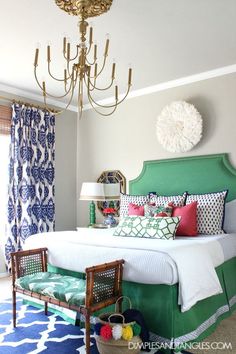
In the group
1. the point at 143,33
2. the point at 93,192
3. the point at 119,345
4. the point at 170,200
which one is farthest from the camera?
the point at 93,192

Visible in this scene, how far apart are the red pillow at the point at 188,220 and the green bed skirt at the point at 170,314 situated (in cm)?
71

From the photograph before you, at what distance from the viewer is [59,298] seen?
2.32 meters

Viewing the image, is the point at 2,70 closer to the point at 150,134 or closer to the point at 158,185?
the point at 150,134

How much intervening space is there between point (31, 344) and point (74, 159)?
11.0 feet

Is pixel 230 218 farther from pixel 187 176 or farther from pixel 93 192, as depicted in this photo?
pixel 93 192

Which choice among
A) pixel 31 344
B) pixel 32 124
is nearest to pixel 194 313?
pixel 31 344

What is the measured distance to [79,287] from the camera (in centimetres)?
239

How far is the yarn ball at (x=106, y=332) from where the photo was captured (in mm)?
2064

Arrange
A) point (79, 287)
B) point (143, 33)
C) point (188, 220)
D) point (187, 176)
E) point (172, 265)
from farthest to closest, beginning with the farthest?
1. point (187, 176)
2. point (188, 220)
3. point (143, 33)
4. point (79, 287)
5. point (172, 265)

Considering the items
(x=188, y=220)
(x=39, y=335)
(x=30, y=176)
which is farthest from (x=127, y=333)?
(x=30, y=176)

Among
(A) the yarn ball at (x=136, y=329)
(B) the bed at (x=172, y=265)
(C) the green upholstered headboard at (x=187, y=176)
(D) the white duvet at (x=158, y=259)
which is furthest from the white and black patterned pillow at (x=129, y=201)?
(A) the yarn ball at (x=136, y=329)

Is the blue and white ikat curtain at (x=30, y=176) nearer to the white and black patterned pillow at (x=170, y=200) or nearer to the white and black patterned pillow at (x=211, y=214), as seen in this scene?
the white and black patterned pillow at (x=170, y=200)

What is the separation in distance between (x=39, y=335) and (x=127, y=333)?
854 millimetres

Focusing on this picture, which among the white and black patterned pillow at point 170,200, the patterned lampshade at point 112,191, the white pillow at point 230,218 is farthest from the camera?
the patterned lampshade at point 112,191
